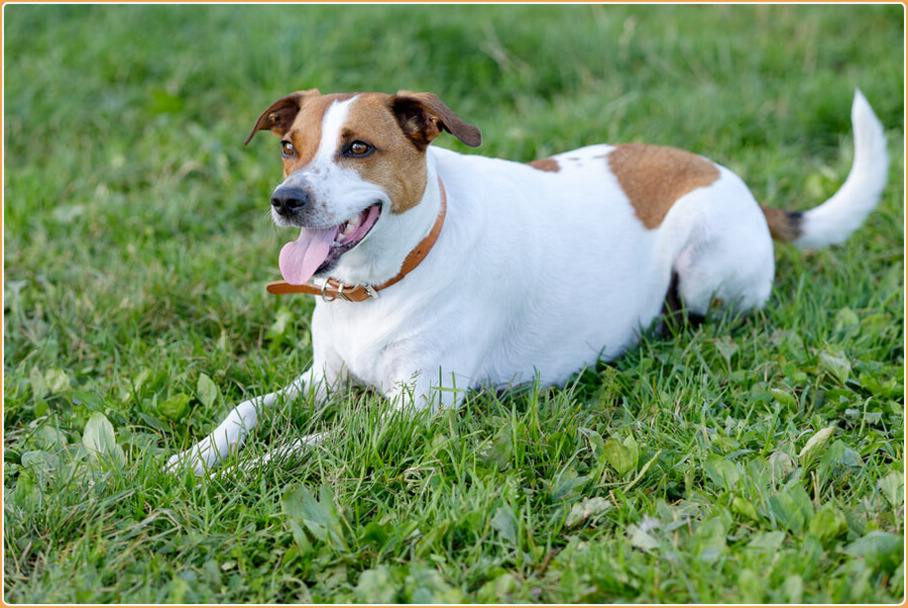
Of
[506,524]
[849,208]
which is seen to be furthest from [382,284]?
[849,208]

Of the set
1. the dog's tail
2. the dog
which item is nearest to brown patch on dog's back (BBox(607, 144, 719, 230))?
the dog

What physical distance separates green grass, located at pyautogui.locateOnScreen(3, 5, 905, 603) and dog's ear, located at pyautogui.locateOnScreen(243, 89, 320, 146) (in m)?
0.87

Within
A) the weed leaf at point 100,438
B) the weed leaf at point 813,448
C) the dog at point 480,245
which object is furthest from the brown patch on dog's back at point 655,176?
the weed leaf at point 100,438

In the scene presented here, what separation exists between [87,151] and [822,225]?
4.28m

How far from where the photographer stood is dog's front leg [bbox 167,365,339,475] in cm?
290

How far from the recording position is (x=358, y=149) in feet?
9.75

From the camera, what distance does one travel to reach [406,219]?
3.04 m

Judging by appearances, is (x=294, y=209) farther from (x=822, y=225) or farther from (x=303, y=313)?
(x=822, y=225)

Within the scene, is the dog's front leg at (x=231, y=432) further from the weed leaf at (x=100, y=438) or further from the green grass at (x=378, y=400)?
the weed leaf at (x=100, y=438)

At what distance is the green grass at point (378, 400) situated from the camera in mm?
2516

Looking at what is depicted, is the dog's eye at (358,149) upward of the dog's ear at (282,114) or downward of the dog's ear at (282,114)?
downward

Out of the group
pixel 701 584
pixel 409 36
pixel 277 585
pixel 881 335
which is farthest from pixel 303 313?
pixel 409 36

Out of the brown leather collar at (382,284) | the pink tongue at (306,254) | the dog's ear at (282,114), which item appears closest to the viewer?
the pink tongue at (306,254)

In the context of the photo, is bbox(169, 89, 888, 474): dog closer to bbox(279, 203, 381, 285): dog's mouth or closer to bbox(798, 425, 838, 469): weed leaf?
bbox(279, 203, 381, 285): dog's mouth
